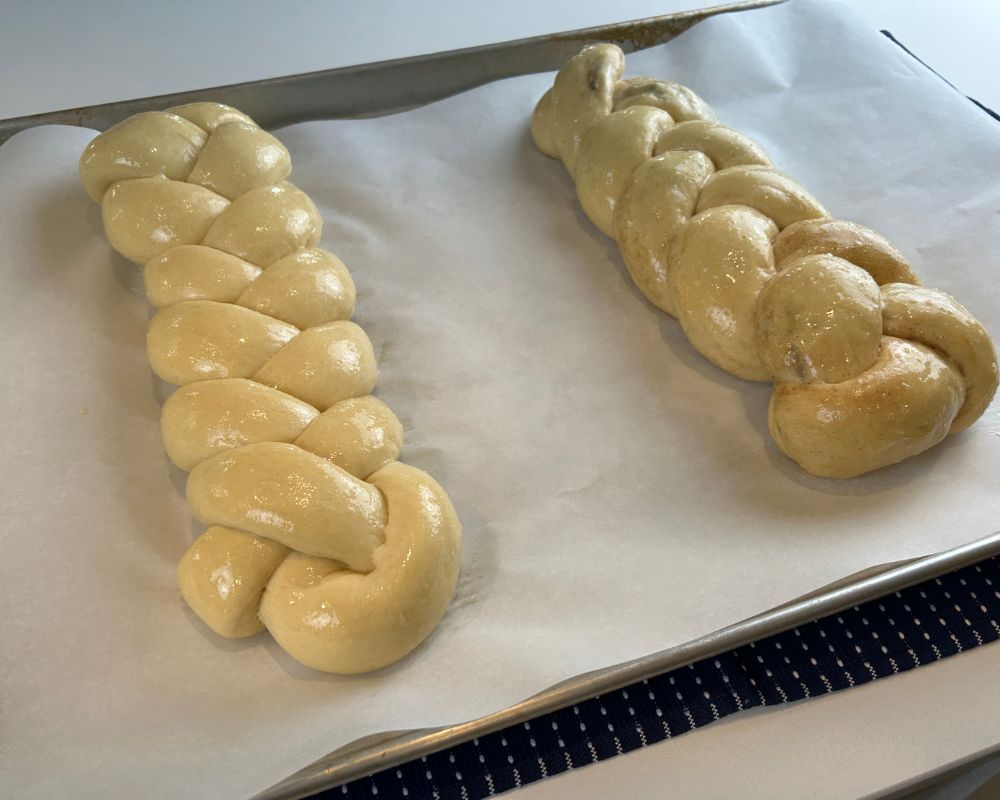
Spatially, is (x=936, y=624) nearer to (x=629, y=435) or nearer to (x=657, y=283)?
(x=629, y=435)

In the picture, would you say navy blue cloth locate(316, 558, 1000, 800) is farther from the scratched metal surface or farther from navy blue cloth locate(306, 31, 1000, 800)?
the scratched metal surface

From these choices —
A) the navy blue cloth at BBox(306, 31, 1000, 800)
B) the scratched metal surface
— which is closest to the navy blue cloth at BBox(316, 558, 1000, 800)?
the navy blue cloth at BBox(306, 31, 1000, 800)

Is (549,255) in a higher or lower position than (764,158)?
lower

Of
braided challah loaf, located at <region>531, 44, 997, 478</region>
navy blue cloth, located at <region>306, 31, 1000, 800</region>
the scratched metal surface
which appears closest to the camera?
navy blue cloth, located at <region>306, 31, 1000, 800</region>

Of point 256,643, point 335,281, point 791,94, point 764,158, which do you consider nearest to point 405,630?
point 256,643

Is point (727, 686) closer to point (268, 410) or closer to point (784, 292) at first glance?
point (784, 292)

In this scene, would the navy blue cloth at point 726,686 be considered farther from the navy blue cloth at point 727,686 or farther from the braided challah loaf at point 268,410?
the braided challah loaf at point 268,410
